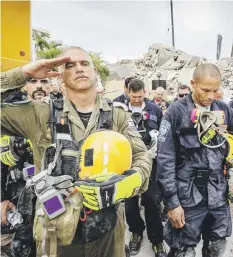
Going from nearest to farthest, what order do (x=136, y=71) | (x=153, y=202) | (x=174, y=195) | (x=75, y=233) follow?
(x=75, y=233)
(x=174, y=195)
(x=153, y=202)
(x=136, y=71)

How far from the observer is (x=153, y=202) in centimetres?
338

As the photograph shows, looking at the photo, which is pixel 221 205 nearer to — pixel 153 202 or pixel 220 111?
pixel 220 111

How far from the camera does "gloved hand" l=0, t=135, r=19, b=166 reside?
2438 mm

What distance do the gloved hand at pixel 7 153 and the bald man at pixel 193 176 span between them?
1163mm

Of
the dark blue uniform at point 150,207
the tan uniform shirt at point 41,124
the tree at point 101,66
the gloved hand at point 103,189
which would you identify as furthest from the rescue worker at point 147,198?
the tree at point 101,66

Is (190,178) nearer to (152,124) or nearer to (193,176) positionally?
(193,176)

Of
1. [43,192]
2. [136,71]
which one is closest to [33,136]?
[43,192]

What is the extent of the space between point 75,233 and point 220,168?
1.30 m

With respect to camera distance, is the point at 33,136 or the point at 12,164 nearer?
the point at 33,136

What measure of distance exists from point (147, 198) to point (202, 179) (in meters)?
1.15

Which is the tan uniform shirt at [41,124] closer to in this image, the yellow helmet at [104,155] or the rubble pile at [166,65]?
the yellow helmet at [104,155]

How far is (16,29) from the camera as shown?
2965 millimetres

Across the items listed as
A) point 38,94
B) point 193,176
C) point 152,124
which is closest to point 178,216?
point 193,176

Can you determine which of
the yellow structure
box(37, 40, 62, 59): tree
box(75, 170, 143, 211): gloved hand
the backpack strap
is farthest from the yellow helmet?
box(37, 40, 62, 59): tree
